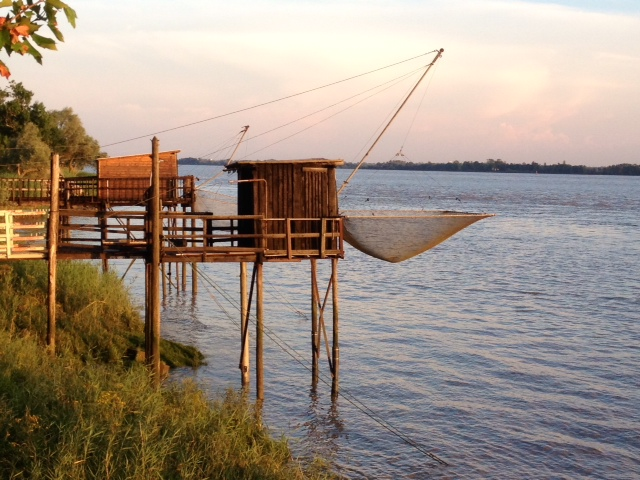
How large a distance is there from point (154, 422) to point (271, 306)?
2063 centimetres

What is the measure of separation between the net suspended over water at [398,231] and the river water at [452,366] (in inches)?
156

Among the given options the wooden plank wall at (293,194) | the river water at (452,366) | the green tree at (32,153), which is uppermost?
the green tree at (32,153)

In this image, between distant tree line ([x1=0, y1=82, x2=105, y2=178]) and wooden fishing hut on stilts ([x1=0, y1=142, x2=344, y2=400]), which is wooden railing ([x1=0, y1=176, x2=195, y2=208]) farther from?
distant tree line ([x1=0, y1=82, x2=105, y2=178])

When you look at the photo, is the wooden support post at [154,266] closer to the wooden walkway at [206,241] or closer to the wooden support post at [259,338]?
→ the wooden walkway at [206,241]

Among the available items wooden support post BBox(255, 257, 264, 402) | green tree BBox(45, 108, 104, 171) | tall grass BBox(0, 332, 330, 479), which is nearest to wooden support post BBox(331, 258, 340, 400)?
wooden support post BBox(255, 257, 264, 402)

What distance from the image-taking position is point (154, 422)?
38.3ft

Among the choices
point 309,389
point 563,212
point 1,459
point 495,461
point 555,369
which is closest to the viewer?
point 1,459

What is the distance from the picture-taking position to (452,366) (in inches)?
944

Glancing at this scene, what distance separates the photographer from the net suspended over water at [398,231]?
19922mm

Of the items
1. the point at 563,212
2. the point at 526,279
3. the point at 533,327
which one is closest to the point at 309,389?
the point at 533,327

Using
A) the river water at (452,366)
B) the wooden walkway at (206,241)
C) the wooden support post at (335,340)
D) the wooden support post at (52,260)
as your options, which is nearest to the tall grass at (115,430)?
the wooden support post at (52,260)

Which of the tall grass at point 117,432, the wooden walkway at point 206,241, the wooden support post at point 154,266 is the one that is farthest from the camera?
the wooden walkway at point 206,241

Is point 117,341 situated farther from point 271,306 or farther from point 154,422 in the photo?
point 271,306

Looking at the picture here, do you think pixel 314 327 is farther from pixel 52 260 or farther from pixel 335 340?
pixel 52 260
